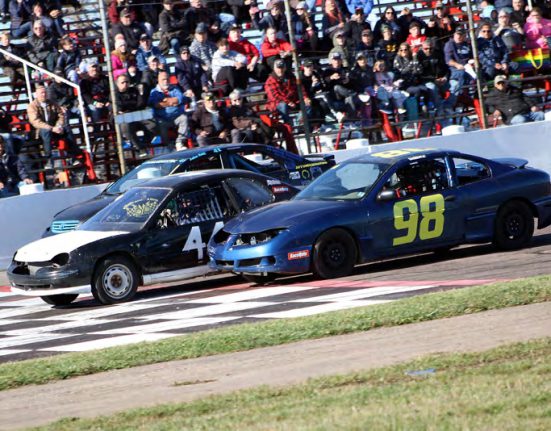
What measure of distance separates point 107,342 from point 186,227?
4.10 m

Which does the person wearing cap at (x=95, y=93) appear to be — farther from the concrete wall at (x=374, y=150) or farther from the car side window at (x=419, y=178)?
the car side window at (x=419, y=178)

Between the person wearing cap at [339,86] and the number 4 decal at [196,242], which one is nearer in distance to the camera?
the number 4 decal at [196,242]

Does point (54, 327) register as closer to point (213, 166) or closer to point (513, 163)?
point (213, 166)

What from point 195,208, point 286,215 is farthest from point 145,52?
point 286,215

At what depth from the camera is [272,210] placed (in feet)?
48.3

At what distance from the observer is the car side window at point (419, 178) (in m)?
15.0

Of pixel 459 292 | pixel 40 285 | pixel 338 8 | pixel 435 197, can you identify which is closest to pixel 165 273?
pixel 40 285

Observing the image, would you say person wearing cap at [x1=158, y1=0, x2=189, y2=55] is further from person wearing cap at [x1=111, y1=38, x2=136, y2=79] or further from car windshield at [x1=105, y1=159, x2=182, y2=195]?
car windshield at [x1=105, y1=159, x2=182, y2=195]

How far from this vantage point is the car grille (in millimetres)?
17891

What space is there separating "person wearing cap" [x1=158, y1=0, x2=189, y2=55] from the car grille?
808 cm

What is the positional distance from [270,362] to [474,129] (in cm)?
1650

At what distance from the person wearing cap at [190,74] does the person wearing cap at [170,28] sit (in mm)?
1188

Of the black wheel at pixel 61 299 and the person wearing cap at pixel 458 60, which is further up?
the person wearing cap at pixel 458 60

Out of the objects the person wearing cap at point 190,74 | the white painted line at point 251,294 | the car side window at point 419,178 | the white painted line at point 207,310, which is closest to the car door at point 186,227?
the white painted line at point 251,294
